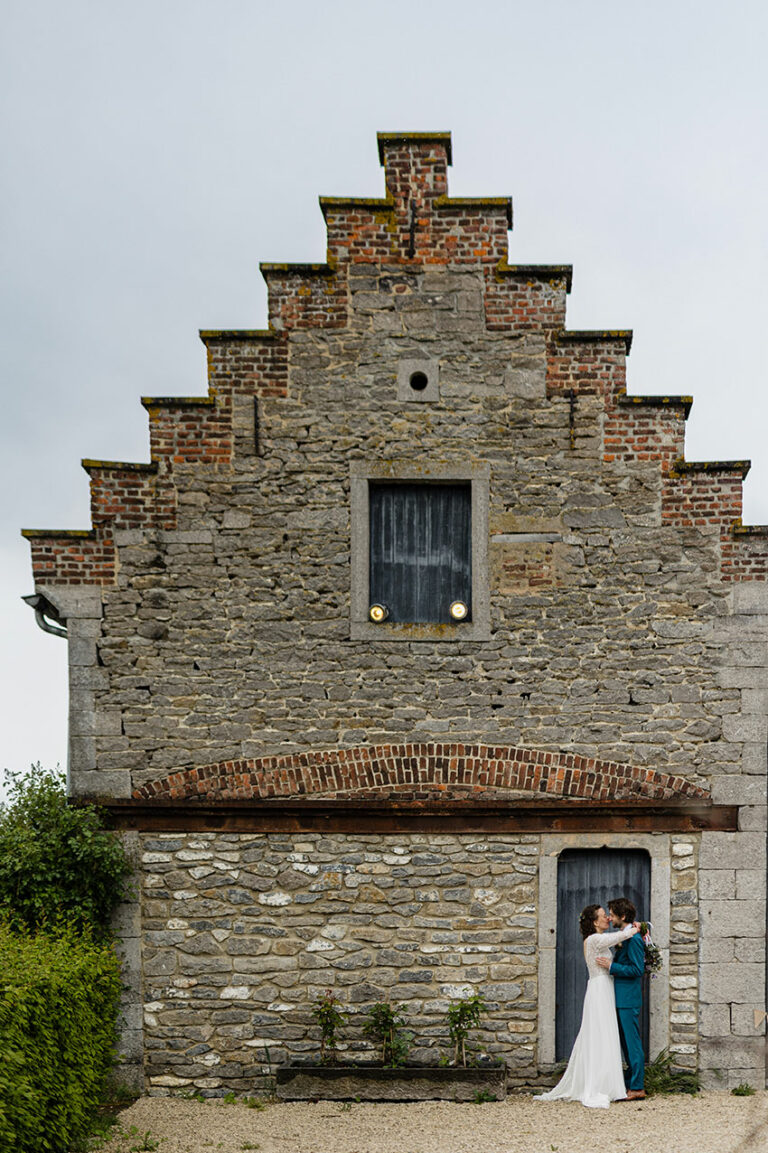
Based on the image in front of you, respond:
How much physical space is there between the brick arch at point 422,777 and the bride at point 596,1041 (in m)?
1.05

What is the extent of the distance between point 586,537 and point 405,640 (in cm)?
177

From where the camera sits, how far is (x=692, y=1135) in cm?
818

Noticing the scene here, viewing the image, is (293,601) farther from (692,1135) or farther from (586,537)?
(692,1135)

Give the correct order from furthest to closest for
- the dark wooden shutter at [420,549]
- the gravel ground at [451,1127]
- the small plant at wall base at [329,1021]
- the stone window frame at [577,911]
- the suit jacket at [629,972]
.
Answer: the dark wooden shutter at [420,549]
the stone window frame at [577,911]
the small plant at wall base at [329,1021]
the suit jacket at [629,972]
the gravel ground at [451,1127]

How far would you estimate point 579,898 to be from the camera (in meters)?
9.64

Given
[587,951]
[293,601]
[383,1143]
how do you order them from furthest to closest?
1. [293,601]
2. [587,951]
3. [383,1143]

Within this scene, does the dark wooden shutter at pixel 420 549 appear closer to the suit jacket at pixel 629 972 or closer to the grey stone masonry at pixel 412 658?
the grey stone masonry at pixel 412 658

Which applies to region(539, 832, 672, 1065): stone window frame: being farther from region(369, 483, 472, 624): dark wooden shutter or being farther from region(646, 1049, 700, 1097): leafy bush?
region(369, 483, 472, 624): dark wooden shutter

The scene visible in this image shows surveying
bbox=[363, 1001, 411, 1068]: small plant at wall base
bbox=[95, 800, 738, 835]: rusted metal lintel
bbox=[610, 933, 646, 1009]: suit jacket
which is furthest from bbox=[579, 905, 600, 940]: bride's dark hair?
bbox=[363, 1001, 411, 1068]: small plant at wall base

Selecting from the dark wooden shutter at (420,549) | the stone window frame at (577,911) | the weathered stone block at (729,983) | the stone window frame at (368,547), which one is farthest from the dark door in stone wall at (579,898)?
the dark wooden shutter at (420,549)

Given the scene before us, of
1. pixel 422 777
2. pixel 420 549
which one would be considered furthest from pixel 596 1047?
pixel 420 549

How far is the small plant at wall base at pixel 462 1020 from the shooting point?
9.33 meters

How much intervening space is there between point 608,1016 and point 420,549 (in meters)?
4.05

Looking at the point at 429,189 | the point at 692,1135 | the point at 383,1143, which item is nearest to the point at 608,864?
the point at 692,1135
